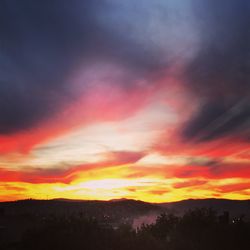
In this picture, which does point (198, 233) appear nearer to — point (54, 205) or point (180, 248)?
point (180, 248)

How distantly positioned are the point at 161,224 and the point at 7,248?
30.0 meters

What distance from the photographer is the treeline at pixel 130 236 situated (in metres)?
35.3

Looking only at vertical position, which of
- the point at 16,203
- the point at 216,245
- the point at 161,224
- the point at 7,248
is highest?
the point at 16,203

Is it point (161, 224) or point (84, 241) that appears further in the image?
point (161, 224)

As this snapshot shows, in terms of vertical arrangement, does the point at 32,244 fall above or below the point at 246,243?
below

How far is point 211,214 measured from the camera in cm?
5656

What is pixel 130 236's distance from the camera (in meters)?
40.1

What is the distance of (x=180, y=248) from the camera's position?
147 ft

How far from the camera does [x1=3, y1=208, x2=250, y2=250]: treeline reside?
35.3 meters

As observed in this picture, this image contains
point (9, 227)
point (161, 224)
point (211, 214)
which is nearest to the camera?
point (211, 214)

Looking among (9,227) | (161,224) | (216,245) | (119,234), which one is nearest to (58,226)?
(119,234)

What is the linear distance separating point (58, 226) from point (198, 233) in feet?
64.9

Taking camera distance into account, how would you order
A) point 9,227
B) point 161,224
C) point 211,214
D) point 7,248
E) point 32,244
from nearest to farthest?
point 32,244 < point 7,248 < point 211,214 < point 161,224 < point 9,227

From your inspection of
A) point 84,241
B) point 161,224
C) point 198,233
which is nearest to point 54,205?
point 161,224
